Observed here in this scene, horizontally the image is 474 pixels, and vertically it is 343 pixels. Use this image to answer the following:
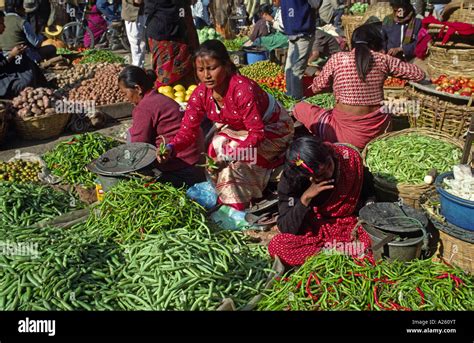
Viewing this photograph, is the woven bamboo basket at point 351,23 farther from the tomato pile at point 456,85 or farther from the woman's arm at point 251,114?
the woman's arm at point 251,114

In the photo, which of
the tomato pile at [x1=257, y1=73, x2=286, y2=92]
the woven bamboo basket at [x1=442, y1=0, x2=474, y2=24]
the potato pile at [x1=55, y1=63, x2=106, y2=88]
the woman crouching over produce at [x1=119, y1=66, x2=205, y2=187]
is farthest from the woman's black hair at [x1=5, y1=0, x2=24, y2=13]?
the woven bamboo basket at [x1=442, y1=0, x2=474, y2=24]

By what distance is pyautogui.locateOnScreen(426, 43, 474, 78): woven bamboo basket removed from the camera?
18.3 ft

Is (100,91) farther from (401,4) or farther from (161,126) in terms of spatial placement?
(401,4)

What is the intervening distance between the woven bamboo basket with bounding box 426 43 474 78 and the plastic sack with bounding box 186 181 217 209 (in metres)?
3.26

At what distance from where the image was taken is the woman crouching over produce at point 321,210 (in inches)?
136

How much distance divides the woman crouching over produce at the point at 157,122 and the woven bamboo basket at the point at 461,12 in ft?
12.7

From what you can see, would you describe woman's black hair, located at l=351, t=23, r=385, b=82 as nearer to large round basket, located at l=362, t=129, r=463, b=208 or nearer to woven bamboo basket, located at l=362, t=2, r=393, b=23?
large round basket, located at l=362, t=129, r=463, b=208

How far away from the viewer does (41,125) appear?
6.64 metres

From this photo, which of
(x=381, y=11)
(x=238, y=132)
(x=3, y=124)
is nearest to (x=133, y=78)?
(x=238, y=132)

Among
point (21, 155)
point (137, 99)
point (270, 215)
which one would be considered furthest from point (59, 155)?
point (270, 215)

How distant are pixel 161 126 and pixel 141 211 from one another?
4.18 feet

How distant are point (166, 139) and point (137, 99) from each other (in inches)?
19.3

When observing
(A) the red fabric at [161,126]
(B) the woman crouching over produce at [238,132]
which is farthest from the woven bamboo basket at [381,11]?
(A) the red fabric at [161,126]

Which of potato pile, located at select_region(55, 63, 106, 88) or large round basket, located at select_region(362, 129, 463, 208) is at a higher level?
potato pile, located at select_region(55, 63, 106, 88)
